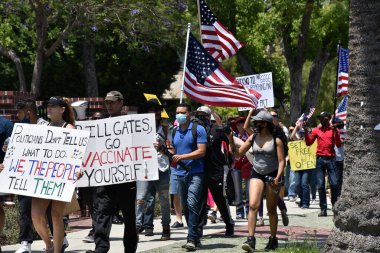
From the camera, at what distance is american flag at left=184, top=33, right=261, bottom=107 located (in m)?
12.8

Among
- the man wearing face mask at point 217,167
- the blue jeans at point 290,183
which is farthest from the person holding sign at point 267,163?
the blue jeans at point 290,183

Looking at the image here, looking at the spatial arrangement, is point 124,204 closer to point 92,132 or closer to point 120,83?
point 92,132

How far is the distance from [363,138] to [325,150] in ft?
22.6

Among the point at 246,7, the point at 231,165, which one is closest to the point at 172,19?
the point at 246,7

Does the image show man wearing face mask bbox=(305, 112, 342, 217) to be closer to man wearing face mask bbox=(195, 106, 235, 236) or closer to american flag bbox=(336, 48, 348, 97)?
american flag bbox=(336, 48, 348, 97)

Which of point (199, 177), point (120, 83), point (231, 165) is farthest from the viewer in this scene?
point (120, 83)

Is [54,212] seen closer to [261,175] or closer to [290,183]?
[261,175]

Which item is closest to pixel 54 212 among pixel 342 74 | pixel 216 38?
pixel 216 38

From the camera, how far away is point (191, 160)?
36.7ft

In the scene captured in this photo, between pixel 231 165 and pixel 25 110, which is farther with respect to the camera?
pixel 231 165

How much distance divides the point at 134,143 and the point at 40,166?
3.21 ft

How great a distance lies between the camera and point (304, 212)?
666 inches

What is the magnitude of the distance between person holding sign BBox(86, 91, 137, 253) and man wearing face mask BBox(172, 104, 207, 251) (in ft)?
4.50

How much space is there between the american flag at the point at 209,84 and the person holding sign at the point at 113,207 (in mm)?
3267
